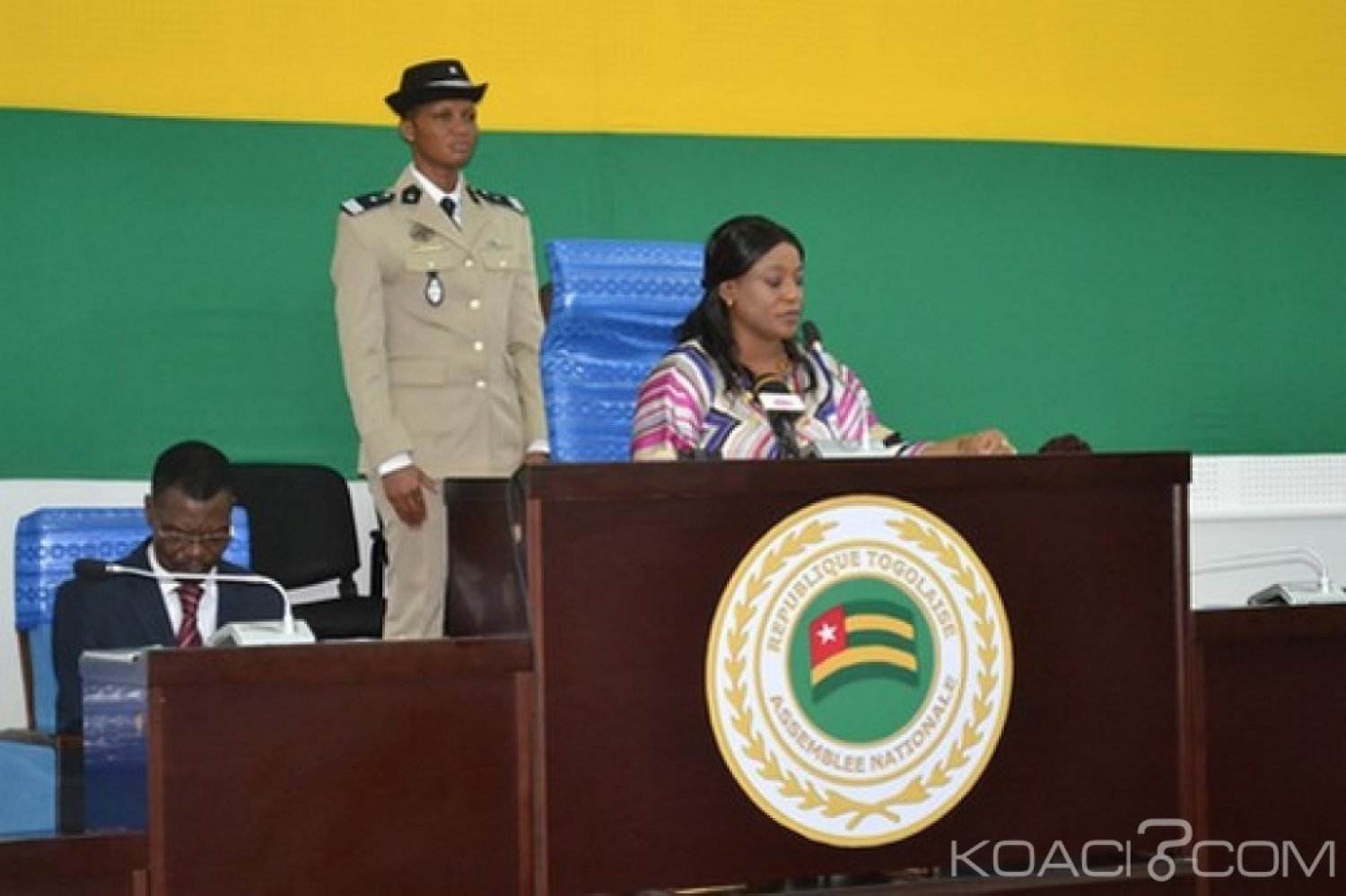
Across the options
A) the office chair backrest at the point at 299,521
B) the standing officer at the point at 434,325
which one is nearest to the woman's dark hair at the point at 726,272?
the standing officer at the point at 434,325

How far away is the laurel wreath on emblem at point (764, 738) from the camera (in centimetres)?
267

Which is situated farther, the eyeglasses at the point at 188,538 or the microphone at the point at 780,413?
the eyeglasses at the point at 188,538

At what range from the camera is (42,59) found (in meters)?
5.05

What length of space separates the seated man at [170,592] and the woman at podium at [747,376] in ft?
2.22

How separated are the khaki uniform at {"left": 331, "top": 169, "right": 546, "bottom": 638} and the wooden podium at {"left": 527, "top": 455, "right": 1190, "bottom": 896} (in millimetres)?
1716

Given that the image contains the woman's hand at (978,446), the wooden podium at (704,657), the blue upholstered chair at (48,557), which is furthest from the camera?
the blue upholstered chair at (48,557)

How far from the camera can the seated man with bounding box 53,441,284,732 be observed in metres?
3.53

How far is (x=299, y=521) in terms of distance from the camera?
510 cm

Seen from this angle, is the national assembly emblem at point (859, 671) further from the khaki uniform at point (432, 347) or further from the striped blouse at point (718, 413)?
the khaki uniform at point (432, 347)

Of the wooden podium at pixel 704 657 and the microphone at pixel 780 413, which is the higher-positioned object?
the microphone at pixel 780 413

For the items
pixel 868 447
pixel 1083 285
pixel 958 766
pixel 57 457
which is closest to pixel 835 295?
pixel 1083 285

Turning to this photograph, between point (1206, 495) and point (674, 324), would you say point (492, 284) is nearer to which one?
point (674, 324)

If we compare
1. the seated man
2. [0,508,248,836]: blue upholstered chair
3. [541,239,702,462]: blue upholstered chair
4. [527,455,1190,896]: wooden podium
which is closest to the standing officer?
[541,239,702,462]: blue upholstered chair

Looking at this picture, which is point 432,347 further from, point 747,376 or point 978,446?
point 978,446
